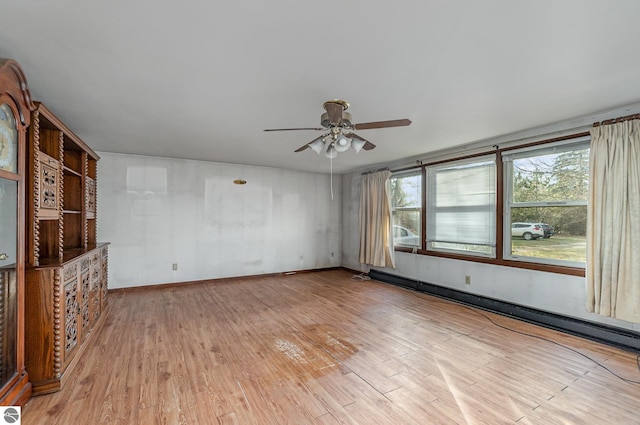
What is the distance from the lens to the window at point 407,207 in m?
5.27

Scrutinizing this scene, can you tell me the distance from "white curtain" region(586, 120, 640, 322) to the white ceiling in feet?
1.34

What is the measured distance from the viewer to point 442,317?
369 cm

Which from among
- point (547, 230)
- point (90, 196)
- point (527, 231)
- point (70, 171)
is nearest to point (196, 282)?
point (90, 196)

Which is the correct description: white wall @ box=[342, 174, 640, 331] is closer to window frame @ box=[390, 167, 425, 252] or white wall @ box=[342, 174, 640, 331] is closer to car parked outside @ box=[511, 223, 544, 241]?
window frame @ box=[390, 167, 425, 252]

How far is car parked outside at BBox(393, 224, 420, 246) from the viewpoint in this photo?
210 inches

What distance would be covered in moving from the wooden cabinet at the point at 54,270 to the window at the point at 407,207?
4.84 meters

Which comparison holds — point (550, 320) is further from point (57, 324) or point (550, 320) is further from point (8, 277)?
point (8, 277)

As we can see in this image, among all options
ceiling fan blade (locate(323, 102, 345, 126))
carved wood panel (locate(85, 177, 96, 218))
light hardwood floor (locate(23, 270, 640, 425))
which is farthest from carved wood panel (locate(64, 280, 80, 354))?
ceiling fan blade (locate(323, 102, 345, 126))

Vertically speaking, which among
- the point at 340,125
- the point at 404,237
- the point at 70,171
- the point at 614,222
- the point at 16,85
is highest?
the point at 16,85

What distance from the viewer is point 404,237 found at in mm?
5551

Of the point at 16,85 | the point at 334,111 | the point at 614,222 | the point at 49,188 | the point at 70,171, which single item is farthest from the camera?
the point at 70,171

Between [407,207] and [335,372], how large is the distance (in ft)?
12.4

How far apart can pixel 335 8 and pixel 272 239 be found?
17.3 ft

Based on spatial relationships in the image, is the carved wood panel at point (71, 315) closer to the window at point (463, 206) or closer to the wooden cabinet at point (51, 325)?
Answer: the wooden cabinet at point (51, 325)
